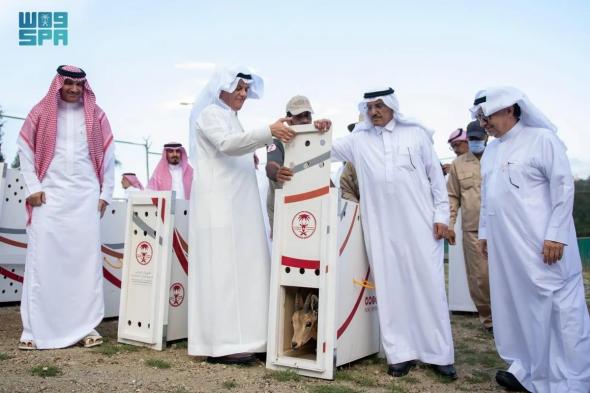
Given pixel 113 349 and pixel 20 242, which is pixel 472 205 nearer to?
pixel 113 349

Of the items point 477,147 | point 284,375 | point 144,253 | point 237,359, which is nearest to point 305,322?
point 284,375

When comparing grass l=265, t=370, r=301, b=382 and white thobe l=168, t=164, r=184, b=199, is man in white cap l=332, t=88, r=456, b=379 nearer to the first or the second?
grass l=265, t=370, r=301, b=382

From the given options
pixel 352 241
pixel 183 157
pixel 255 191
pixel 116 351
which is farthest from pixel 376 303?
pixel 183 157

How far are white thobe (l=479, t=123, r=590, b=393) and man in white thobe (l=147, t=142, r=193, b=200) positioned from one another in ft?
15.2

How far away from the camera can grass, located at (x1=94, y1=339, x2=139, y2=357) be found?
445 cm

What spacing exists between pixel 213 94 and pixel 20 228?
384 centimetres

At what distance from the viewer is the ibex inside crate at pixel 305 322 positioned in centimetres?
391

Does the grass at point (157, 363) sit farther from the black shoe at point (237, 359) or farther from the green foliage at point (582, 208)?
the green foliage at point (582, 208)

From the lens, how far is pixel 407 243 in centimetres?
405

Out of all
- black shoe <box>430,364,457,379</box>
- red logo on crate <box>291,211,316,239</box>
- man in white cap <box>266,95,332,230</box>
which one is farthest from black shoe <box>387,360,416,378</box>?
man in white cap <box>266,95,332,230</box>

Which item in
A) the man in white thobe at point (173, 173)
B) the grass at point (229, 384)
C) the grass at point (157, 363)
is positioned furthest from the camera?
the man in white thobe at point (173, 173)

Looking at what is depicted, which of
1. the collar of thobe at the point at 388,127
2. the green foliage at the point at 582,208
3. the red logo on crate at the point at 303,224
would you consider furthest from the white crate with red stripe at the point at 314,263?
the green foliage at the point at 582,208

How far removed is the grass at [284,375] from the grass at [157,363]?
745 millimetres

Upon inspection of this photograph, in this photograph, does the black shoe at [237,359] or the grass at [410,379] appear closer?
the grass at [410,379]
